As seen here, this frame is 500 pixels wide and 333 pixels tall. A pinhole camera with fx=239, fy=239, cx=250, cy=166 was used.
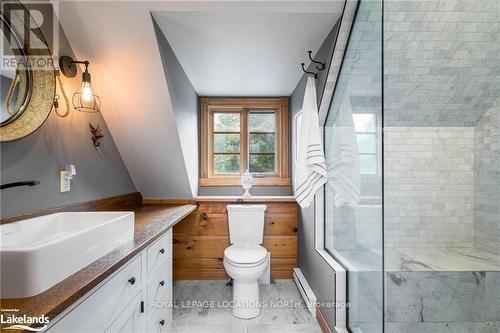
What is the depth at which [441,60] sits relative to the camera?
1416 mm

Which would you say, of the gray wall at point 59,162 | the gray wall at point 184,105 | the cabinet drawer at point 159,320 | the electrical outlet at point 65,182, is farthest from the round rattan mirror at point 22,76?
the cabinet drawer at point 159,320

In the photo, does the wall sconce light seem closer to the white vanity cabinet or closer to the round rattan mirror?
the round rattan mirror

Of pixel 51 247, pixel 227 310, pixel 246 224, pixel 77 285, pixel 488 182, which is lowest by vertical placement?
pixel 227 310

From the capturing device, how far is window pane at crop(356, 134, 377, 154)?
1290 millimetres

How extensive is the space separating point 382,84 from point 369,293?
1.14 m

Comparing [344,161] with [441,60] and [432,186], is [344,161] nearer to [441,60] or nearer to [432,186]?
Answer: [432,186]

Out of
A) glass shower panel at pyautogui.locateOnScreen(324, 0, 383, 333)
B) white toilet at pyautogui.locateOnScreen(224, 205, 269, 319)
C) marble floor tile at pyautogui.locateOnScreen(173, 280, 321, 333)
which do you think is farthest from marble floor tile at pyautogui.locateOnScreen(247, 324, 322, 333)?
glass shower panel at pyautogui.locateOnScreen(324, 0, 383, 333)

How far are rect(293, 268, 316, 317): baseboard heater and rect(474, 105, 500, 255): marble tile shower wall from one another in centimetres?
116

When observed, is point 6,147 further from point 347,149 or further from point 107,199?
point 347,149

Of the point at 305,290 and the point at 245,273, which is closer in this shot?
the point at 245,273

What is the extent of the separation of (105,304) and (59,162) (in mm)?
884

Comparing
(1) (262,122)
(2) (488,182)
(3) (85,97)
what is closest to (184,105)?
(3) (85,97)

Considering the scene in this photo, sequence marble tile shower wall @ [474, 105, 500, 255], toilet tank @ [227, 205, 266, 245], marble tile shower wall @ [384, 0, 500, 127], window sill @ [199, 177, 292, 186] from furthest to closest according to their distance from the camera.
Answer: window sill @ [199, 177, 292, 186] < toilet tank @ [227, 205, 266, 245] < marble tile shower wall @ [474, 105, 500, 255] < marble tile shower wall @ [384, 0, 500, 127]

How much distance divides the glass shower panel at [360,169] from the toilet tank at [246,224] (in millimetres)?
798
